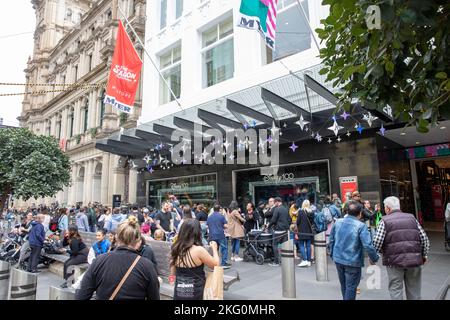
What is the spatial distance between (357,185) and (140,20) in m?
21.5

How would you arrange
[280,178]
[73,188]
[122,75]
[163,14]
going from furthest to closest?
[73,188] → [163,14] → [280,178] → [122,75]

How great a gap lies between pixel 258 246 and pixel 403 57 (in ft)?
24.6

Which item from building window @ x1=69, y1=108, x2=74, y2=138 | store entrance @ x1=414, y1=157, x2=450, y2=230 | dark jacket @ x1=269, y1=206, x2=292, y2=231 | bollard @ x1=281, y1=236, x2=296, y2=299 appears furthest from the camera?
building window @ x1=69, y1=108, x2=74, y2=138

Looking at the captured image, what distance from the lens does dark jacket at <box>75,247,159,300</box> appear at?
2.70m

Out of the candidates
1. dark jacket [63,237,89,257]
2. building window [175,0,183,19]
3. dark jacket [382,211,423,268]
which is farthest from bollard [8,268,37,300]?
building window [175,0,183,19]

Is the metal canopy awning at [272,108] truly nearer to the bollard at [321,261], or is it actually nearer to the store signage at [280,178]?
the store signage at [280,178]

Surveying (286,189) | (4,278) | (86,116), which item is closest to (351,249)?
(4,278)

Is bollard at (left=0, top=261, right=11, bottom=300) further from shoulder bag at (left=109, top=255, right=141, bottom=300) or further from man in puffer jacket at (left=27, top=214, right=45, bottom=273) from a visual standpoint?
shoulder bag at (left=109, top=255, right=141, bottom=300)

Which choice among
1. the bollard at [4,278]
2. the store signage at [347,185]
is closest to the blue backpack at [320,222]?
the store signage at [347,185]

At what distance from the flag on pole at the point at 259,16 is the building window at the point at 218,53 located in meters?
6.64

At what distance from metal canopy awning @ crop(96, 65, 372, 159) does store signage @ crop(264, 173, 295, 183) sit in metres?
1.68

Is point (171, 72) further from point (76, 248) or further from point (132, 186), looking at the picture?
point (76, 248)

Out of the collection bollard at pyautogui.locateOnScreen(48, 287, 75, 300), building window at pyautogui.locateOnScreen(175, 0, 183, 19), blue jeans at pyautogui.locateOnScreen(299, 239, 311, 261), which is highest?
building window at pyautogui.locateOnScreen(175, 0, 183, 19)

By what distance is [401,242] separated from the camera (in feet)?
14.2
